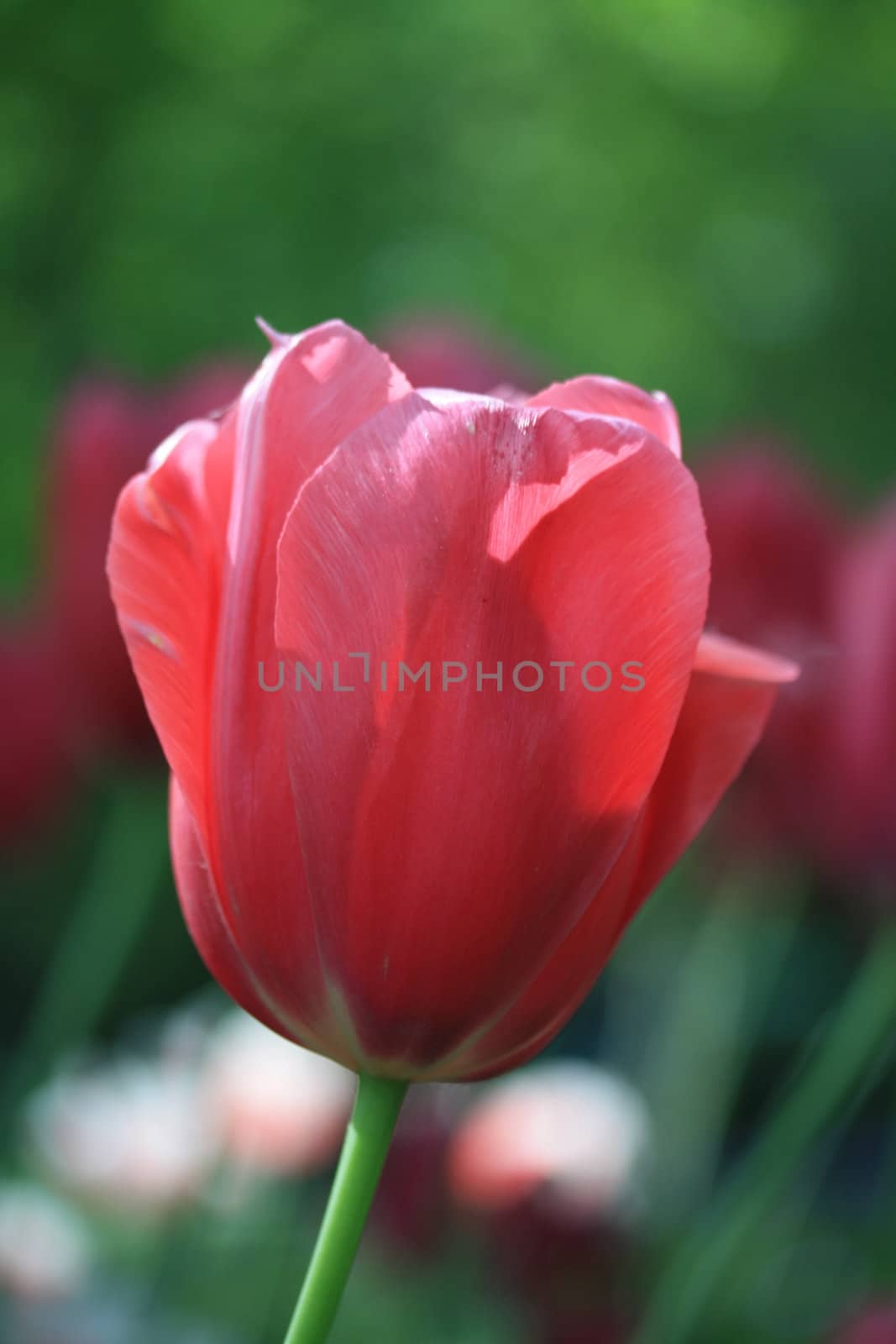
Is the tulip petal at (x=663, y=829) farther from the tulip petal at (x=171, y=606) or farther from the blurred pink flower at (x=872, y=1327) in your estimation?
the blurred pink flower at (x=872, y=1327)

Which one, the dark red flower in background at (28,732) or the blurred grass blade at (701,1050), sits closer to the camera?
the dark red flower in background at (28,732)

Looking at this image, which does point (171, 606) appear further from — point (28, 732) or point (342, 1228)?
point (28, 732)

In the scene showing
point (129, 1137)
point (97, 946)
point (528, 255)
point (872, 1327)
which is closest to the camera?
point (872, 1327)

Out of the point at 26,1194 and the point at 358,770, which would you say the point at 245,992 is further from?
the point at 26,1194

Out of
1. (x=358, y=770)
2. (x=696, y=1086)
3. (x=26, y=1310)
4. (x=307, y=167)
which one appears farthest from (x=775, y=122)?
(x=358, y=770)

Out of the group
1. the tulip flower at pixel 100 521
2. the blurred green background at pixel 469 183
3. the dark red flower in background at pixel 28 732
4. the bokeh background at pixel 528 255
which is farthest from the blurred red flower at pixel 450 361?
the blurred green background at pixel 469 183

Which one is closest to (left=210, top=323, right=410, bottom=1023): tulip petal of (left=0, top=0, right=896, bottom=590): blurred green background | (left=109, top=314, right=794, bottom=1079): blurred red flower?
(left=109, top=314, right=794, bottom=1079): blurred red flower

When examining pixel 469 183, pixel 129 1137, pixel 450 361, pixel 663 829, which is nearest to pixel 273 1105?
pixel 129 1137
